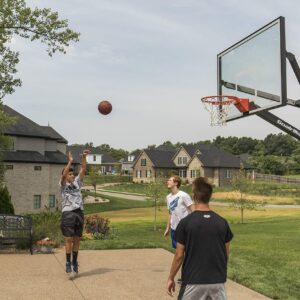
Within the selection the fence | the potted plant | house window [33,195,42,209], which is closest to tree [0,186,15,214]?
the potted plant

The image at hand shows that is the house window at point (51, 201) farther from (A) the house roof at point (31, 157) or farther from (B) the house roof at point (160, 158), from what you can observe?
(B) the house roof at point (160, 158)

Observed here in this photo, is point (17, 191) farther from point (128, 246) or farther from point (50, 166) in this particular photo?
point (128, 246)

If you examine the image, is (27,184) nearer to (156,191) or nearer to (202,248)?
(156,191)

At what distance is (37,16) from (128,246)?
45.9 ft

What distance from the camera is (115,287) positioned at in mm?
7957

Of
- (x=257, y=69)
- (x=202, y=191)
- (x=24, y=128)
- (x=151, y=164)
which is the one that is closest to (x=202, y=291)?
(x=202, y=191)

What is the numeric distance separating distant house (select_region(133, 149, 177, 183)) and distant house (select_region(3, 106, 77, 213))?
47914 mm

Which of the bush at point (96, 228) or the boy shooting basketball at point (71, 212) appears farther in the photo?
the bush at point (96, 228)

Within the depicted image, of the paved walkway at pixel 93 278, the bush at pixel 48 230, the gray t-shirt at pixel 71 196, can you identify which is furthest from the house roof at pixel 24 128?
the gray t-shirt at pixel 71 196

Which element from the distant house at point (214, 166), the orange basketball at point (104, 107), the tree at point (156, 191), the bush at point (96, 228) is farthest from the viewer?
the distant house at point (214, 166)

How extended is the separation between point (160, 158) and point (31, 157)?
5329 centimetres

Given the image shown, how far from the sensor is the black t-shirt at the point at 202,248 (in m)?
4.44

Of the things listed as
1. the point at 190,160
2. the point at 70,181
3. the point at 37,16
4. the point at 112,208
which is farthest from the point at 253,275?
the point at 190,160

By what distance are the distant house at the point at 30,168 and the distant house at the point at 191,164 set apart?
3767 centimetres
